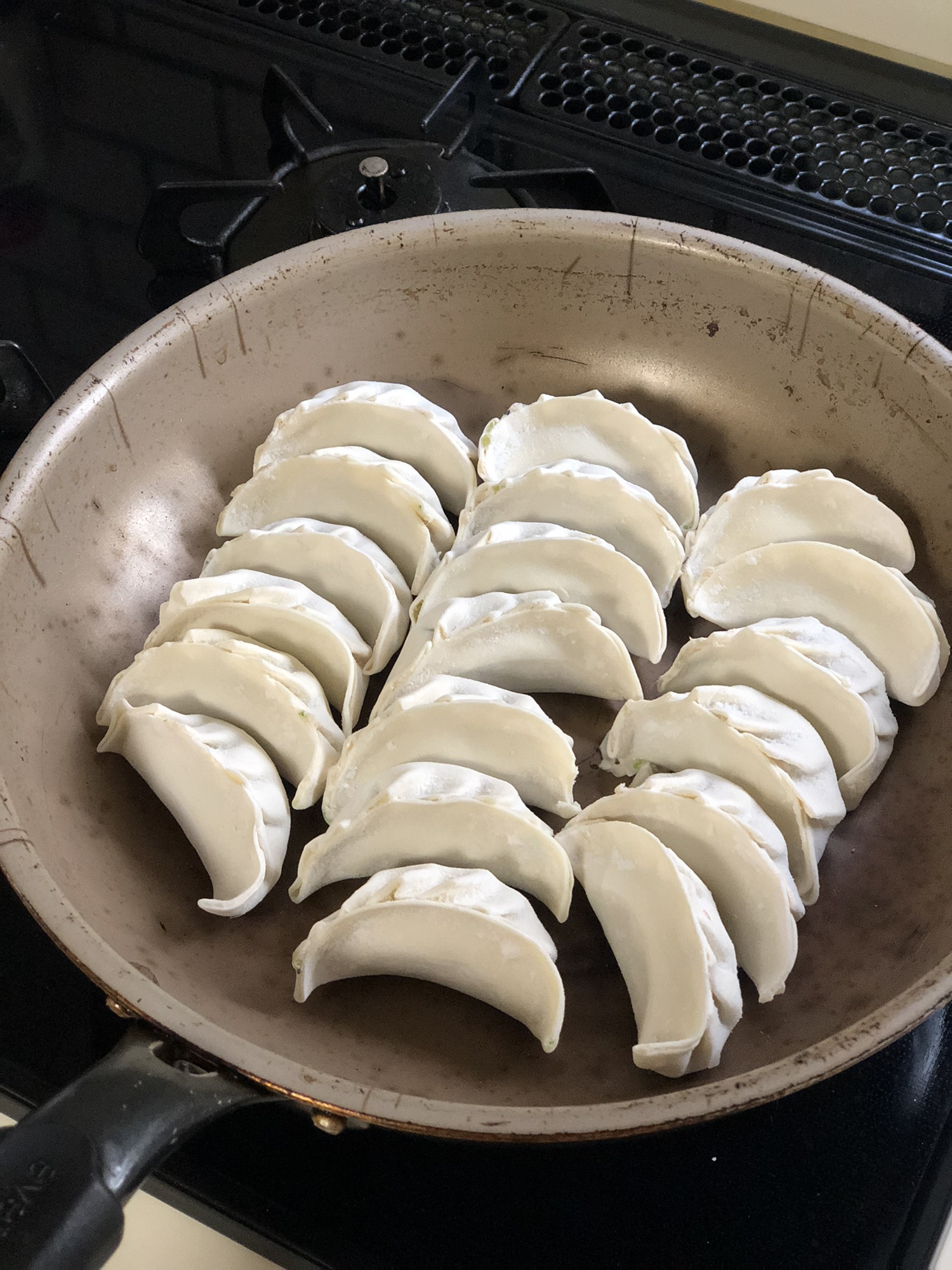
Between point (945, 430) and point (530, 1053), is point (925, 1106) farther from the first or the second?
point (945, 430)

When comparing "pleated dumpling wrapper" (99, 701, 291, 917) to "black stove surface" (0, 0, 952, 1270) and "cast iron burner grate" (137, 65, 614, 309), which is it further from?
"cast iron burner grate" (137, 65, 614, 309)

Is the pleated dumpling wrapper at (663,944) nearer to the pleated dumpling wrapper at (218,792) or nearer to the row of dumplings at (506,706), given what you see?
the row of dumplings at (506,706)

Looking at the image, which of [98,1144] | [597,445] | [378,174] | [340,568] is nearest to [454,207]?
[378,174]

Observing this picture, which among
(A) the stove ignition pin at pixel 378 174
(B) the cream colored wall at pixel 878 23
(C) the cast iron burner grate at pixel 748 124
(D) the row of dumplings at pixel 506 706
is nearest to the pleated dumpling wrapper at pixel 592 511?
(D) the row of dumplings at pixel 506 706

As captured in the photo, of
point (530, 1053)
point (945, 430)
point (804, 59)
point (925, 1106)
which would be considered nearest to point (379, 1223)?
point (530, 1053)

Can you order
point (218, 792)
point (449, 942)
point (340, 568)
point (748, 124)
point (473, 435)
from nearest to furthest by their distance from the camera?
point (449, 942), point (218, 792), point (340, 568), point (473, 435), point (748, 124)

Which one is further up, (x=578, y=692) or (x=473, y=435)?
(x=473, y=435)

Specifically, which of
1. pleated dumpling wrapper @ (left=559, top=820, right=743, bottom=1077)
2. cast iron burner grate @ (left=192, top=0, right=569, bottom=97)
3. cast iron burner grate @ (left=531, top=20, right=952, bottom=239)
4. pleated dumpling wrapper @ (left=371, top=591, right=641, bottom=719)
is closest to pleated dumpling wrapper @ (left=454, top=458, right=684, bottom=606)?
pleated dumpling wrapper @ (left=371, top=591, right=641, bottom=719)

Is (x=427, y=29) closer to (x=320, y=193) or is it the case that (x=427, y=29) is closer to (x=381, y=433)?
(x=320, y=193)
